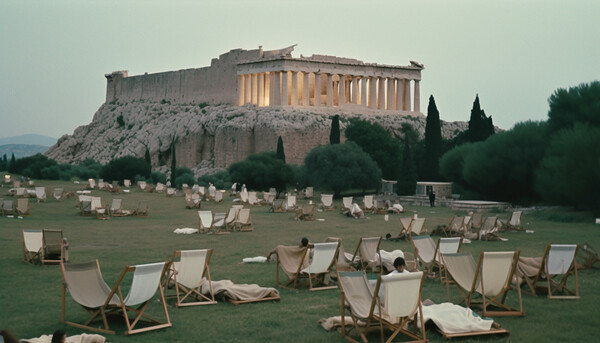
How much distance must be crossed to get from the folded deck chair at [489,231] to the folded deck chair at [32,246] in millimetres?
10935

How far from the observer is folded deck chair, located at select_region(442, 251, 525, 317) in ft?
29.0

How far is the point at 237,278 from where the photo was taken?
11.8 m

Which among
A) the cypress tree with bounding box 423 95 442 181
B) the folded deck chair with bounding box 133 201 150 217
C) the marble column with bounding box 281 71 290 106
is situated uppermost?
the marble column with bounding box 281 71 290 106

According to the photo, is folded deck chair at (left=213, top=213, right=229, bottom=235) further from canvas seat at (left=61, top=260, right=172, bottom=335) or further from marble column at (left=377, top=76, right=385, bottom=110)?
marble column at (left=377, top=76, right=385, bottom=110)

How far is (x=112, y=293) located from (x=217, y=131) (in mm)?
63916

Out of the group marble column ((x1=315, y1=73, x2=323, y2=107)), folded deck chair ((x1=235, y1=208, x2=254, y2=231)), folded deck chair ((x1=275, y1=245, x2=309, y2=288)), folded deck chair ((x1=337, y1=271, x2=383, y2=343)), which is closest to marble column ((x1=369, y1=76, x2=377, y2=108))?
marble column ((x1=315, y1=73, x2=323, y2=107))

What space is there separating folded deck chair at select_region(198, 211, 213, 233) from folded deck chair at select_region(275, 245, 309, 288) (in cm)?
883

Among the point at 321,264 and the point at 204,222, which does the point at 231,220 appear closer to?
the point at 204,222

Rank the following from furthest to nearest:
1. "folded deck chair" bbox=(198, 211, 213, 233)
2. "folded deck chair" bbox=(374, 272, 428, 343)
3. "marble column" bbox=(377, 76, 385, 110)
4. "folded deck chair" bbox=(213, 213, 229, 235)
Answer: "marble column" bbox=(377, 76, 385, 110), "folded deck chair" bbox=(213, 213, 229, 235), "folded deck chair" bbox=(198, 211, 213, 233), "folded deck chair" bbox=(374, 272, 428, 343)

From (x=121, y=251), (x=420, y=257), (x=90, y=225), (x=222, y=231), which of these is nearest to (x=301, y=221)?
(x=222, y=231)

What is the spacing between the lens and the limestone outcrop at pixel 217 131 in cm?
6694

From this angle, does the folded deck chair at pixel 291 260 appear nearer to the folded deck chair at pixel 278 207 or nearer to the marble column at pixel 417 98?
the folded deck chair at pixel 278 207

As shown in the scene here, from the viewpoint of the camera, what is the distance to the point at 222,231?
66.8ft

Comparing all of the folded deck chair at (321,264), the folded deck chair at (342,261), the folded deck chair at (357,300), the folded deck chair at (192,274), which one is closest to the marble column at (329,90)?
the folded deck chair at (342,261)
